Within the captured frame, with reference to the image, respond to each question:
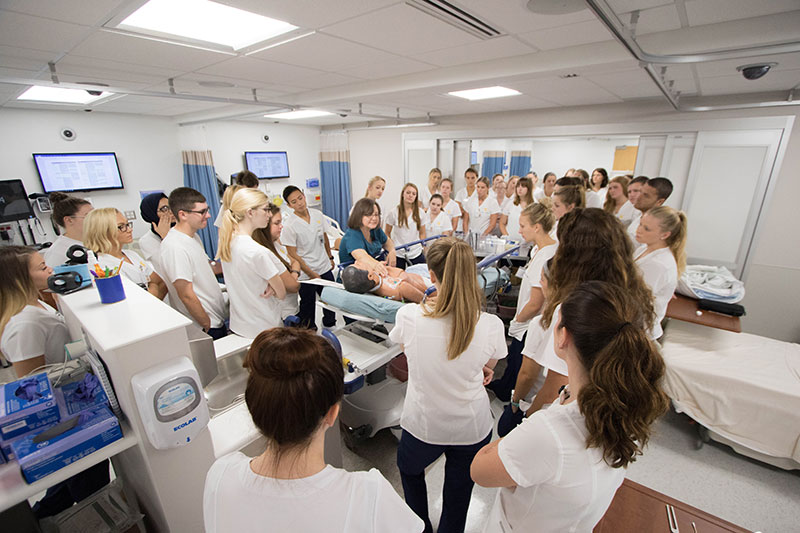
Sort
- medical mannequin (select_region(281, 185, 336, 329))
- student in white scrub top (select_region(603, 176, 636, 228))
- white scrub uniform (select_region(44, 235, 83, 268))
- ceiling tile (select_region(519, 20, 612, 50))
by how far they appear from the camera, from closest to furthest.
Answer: ceiling tile (select_region(519, 20, 612, 50)) → white scrub uniform (select_region(44, 235, 83, 268)) → medical mannequin (select_region(281, 185, 336, 329)) → student in white scrub top (select_region(603, 176, 636, 228))

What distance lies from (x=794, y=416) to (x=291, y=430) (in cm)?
287

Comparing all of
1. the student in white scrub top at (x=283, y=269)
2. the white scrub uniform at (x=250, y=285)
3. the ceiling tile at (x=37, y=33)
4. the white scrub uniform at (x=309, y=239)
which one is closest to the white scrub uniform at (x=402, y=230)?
the white scrub uniform at (x=309, y=239)

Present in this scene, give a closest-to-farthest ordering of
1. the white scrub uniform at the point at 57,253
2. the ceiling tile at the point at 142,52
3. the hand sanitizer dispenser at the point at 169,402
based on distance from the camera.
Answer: the hand sanitizer dispenser at the point at 169,402 → the ceiling tile at the point at 142,52 → the white scrub uniform at the point at 57,253

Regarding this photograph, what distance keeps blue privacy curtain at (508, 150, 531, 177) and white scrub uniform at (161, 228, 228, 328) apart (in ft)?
17.1

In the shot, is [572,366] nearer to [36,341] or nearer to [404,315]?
[404,315]

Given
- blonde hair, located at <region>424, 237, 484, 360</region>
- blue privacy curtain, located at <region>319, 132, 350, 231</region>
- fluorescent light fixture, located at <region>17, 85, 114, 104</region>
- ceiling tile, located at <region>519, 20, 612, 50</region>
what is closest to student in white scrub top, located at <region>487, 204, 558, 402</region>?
blonde hair, located at <region>424, 237, 484, 360</region>

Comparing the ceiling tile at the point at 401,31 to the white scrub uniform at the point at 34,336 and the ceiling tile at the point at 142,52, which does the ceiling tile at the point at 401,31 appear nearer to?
the ceiling tile at the point at 142,52

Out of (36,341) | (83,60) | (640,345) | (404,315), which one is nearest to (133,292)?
(36,341)

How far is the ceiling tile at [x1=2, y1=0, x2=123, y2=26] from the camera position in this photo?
1491mm

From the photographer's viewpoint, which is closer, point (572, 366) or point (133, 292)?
point (572, 366)

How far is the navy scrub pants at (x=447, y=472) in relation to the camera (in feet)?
4.71

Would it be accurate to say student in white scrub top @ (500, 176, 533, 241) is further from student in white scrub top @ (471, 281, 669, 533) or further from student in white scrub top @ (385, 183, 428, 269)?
student in white scrub top @ (471, 281, 669, 533)

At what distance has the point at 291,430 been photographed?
2.34 feet

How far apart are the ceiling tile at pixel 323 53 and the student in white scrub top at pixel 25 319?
1.75 metres
